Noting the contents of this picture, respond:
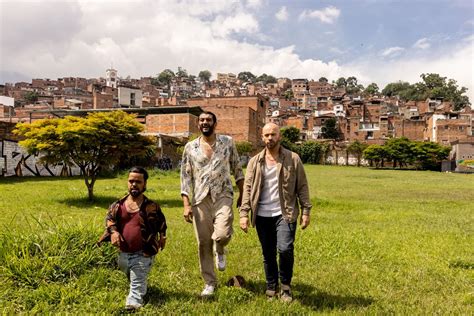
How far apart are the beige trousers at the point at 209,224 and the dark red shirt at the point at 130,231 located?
26.8 inches

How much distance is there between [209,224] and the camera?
4500mm

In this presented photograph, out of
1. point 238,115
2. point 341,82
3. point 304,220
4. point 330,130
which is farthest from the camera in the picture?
point 341,82

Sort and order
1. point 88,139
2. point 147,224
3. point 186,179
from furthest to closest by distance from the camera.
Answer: point 88,139 → point 186,179 → point 147,224

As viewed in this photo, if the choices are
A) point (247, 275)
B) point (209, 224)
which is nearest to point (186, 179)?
point (209, 224)

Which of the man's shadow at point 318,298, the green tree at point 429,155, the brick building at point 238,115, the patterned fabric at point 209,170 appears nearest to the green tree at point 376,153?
the green tree at point 429,155

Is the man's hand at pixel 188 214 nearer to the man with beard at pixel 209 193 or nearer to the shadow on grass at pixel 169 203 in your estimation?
the man with beard at pixel 209 193

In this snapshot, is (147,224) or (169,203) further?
A: (169,203)

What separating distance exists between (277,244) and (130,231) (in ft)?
5.04

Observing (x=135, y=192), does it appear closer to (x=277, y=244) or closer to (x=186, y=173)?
(x=186, y=173)

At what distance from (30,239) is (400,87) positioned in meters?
162

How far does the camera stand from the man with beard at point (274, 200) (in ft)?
14.1

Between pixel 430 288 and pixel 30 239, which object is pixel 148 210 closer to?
pixel 30 239

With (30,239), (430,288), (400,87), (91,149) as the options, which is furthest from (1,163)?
Result: (400,87)

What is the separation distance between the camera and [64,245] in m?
4.80
